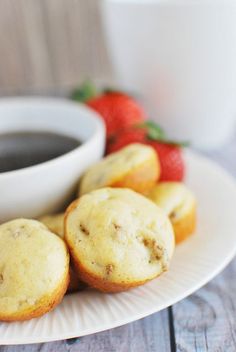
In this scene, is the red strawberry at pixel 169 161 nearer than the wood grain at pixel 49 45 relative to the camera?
Yes

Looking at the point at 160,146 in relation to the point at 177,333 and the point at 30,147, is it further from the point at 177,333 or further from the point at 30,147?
the point at 177,333

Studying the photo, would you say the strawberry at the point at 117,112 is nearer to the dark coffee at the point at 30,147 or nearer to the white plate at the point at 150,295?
the dark coffee at the point at 30,147

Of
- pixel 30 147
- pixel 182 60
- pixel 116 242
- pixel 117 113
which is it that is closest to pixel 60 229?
pixel 116 242

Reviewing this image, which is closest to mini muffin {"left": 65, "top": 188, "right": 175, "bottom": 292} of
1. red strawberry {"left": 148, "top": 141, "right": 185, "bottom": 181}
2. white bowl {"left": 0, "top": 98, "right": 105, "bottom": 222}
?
white bowl {"left": 0, "top": 98, "right": 105, "bottom": 222}

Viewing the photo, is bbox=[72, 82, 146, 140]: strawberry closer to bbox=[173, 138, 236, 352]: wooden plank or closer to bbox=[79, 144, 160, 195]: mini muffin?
bbox=[79, 144, 160, 195]: mini muffin

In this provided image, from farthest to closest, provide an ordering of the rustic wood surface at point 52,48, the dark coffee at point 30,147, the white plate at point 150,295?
the rustic wood surface at point 52,48
the dark coffee at point 30,147
the white plate at point 150,295

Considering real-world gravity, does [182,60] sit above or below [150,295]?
above

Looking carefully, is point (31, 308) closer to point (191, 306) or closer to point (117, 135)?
point (191, 306)

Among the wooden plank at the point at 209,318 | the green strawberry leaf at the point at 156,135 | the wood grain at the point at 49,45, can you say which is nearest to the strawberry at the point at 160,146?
the green strawberry leaf at the point at 156,135
